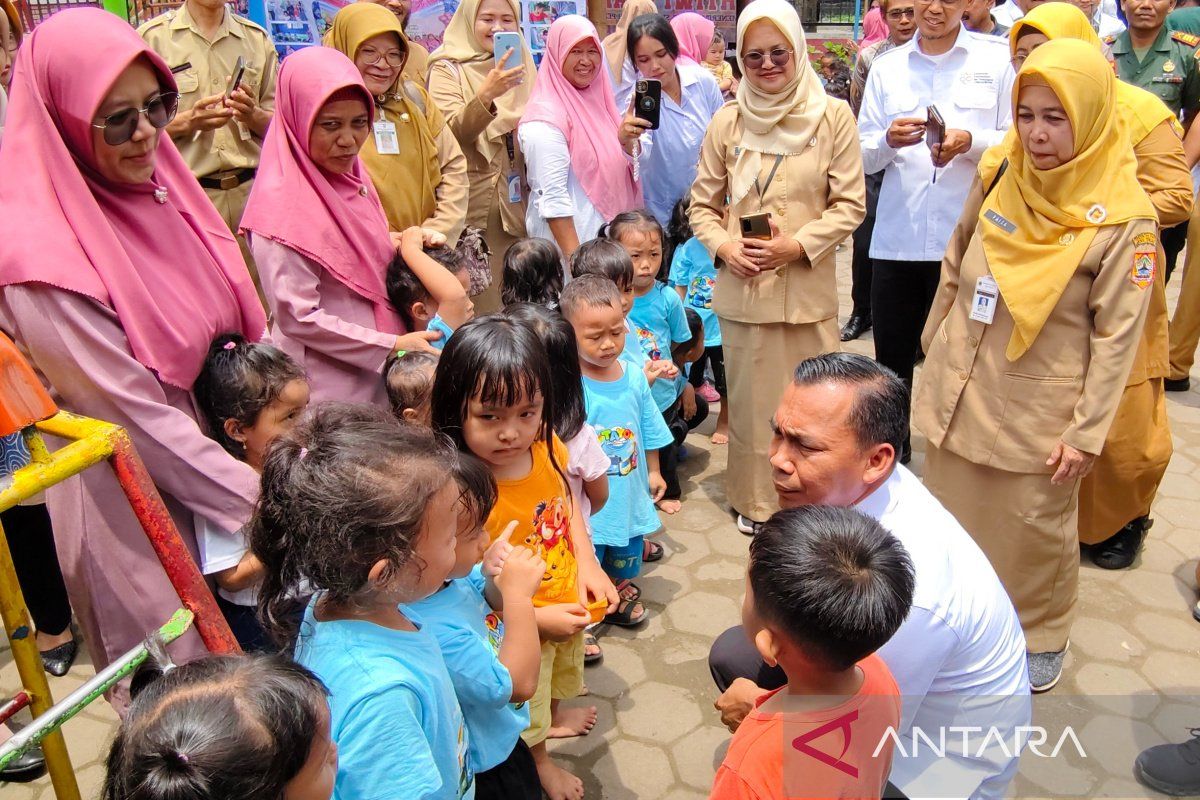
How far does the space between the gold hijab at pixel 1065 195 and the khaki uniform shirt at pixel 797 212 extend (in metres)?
0.80

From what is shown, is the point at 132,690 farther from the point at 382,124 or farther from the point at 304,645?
the point at 382,124

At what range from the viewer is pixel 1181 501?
3.88 metres

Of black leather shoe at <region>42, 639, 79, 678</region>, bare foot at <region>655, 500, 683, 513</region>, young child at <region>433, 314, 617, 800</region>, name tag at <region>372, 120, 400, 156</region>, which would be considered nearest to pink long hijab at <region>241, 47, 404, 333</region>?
name tag at <region>372, 120, 400, 156</region>

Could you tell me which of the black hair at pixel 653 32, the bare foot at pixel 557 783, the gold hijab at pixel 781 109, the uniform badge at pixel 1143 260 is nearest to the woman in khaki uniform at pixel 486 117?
the black hair at pixel 653 32

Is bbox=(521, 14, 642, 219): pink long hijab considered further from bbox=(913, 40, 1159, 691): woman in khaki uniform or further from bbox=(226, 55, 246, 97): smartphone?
bbox=(913, 40, 1159, 691): woman in khaki uniform

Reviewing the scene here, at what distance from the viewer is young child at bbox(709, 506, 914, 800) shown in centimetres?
141

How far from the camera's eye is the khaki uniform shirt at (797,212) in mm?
3393

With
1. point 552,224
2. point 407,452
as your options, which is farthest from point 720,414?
point 407,452

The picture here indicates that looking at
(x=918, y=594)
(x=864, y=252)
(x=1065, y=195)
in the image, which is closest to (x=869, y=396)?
(x=918, y=594)

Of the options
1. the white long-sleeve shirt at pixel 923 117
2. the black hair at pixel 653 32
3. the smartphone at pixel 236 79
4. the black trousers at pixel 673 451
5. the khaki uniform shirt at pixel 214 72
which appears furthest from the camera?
the black hair at pixel 653 32

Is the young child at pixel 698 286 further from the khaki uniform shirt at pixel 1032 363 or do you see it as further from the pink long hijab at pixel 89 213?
the pink long hijab at pixel 89 213

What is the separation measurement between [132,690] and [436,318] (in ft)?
5.07

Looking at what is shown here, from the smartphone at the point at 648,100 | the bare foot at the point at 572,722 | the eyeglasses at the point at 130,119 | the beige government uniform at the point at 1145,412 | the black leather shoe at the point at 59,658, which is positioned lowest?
the bare foot at the point at 572,722

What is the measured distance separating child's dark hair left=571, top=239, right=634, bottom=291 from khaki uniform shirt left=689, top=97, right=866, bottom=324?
0.45m
